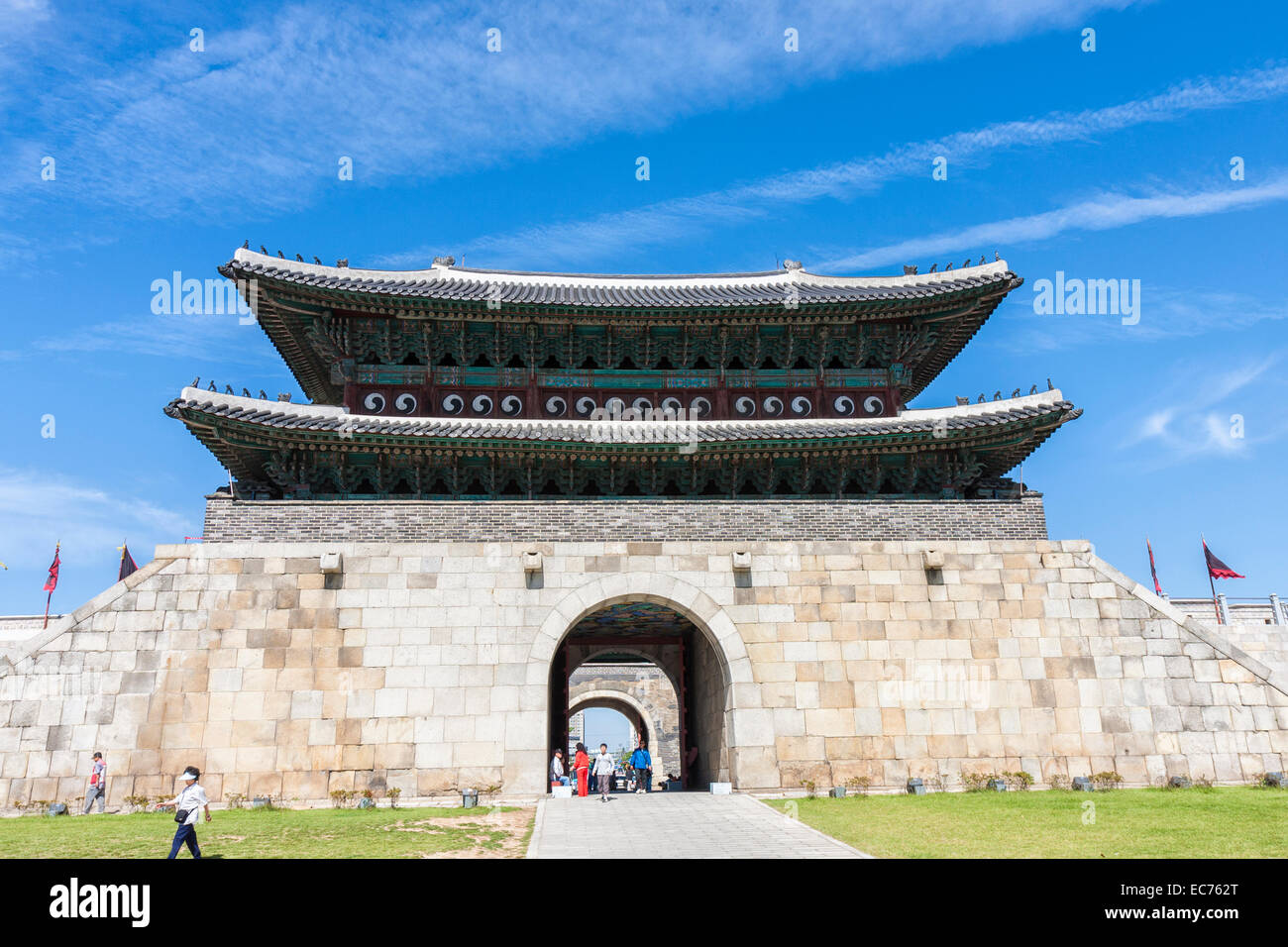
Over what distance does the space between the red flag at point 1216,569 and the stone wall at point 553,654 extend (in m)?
16.9

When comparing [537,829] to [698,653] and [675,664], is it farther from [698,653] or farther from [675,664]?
[675,664]

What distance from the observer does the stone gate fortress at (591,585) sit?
648 inches

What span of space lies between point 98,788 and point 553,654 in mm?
8647

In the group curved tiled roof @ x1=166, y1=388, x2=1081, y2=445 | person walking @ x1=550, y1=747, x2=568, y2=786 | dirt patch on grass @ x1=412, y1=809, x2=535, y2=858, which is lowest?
person walking @ x1=550, y1=747, x2=568, y2=786

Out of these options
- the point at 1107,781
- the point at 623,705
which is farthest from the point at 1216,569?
the point at 623,705

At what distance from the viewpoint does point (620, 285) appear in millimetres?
26125

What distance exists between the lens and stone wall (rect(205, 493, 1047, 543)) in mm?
18859

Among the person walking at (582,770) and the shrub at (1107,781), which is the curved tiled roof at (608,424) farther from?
the shrub at (1107,781)

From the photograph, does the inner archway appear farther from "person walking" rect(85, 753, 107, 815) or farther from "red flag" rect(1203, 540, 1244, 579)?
"red flag" rect(1203, 540, 1244, 579)

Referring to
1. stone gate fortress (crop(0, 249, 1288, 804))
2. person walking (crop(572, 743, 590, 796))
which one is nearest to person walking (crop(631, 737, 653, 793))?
stone gate fortress (crop(0, 249, 1288, 804))

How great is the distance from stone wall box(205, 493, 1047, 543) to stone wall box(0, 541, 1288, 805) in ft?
3.53

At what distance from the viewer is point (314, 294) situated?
20609 millimetres

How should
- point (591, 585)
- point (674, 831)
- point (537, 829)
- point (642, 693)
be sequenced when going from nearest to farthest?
point (674, 831), point (537, 829), point (591, 585), point (642, 693)
